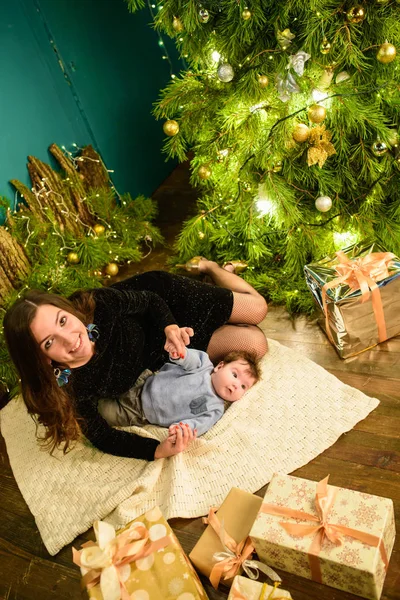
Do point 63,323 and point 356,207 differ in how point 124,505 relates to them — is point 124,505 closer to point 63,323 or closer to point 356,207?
point 63,323

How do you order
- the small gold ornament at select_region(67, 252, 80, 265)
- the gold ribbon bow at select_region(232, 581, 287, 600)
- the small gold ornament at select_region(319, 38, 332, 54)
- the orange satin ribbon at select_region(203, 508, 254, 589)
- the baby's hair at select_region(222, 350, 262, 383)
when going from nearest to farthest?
the gold ribbon bow at select_region(232, 581, 287, 600) → the orange satin ribbon at select_region(203, 508, 254, 589) → the small gold ornament at select_region(319, 38, 332, 54) → the baby's hair at select_region(222, 350, 262, 383) → the small gold ornament at select_region(67, 252, 80, 265)

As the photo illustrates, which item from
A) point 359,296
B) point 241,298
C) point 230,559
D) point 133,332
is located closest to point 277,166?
point 241,298

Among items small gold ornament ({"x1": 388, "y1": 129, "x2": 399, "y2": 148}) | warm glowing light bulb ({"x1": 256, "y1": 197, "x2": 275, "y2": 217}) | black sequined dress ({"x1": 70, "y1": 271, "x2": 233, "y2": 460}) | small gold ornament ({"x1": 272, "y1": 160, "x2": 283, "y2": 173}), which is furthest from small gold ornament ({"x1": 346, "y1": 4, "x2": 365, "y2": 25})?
black sequined dress ({"x1": 70, "y1": 271, "x2": 233, "y2": 460})

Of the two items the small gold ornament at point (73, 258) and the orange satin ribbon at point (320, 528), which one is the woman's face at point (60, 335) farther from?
the small gold ornament at point (73, 258)

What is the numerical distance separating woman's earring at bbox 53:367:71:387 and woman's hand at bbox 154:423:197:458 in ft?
1.31

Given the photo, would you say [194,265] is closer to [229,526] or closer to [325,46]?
[325,46]

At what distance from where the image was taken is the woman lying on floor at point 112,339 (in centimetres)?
164

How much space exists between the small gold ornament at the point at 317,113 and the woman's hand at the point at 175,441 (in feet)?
3.87

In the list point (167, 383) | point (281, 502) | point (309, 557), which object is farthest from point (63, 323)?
point (309, 557)

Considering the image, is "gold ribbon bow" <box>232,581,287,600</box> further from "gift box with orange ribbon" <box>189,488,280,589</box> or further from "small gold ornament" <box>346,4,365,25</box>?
"small gold ornament" <box>346,4,365,25</box>

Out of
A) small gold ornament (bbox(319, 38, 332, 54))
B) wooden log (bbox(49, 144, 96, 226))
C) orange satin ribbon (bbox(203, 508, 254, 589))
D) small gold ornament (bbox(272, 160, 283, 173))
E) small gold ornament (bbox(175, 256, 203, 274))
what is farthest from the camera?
wooden log (bbox(49, 144, 96, 226))

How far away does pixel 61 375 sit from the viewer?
1718 mm

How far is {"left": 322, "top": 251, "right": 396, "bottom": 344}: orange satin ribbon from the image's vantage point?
6.04 feet

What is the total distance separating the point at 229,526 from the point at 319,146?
1.40 meters
